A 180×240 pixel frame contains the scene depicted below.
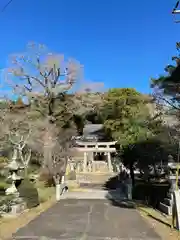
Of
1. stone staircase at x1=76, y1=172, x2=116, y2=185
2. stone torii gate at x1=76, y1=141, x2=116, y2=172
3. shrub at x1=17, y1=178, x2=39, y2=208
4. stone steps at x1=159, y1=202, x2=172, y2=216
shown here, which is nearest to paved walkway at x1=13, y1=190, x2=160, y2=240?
stone steps at x1=159, y1=202, x2=172, y2=216

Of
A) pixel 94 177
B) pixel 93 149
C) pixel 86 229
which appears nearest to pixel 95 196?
pixel 94 177

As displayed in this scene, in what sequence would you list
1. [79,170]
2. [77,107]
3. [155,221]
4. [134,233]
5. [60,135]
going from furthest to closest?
[79,170] → [77,107] → [60,135] → [155,221] → [134,233]

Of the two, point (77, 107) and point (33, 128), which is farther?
point (77, 107)

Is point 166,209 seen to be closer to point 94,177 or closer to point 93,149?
point 94,177

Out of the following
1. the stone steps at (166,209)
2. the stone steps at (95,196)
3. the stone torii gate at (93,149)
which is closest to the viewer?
the stone steps at (166,209)

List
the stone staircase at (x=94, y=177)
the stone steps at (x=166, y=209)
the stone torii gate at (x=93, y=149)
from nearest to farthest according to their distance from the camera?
the stone steps at (x=166, y=209) < the stone staircase at (x=94, y=177) < the stone torii gate at (x=93, y=149)

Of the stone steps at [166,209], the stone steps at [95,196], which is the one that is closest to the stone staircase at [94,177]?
the stone steps at [95,196]

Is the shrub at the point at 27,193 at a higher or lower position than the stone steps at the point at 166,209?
higher

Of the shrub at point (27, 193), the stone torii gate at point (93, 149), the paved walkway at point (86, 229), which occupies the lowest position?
the paved walkway at point (86, 229)

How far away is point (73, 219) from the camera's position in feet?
26.6

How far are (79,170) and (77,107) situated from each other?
285 inches

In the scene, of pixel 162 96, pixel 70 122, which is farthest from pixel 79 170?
pixel 162 96

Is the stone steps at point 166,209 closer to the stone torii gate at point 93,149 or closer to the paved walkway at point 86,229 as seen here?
the paved walkway at point 86,229

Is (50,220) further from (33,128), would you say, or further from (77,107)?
(77,107)
